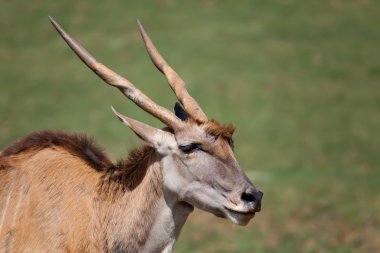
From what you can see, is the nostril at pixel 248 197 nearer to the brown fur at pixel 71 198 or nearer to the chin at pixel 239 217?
the chin at pixel 239 217

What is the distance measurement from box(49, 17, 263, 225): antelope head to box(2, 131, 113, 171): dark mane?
0.80 m

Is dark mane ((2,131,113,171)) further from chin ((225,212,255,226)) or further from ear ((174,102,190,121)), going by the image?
chin ((225,212,255,226))

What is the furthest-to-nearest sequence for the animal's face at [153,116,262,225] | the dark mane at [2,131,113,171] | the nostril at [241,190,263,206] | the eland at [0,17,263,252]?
1. the dark mane at [2,131,113,171]
2. the eland at [0,17,263,252]
3. the animal's face at [153,116,262,225]
4. the nostril at [241,190,263,206]

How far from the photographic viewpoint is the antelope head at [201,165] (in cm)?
749

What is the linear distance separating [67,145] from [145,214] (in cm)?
114

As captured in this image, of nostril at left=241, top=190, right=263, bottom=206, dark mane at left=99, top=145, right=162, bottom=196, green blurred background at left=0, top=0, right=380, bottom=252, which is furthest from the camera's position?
green blurred background at left=0, top=0, right=380, bottom=252

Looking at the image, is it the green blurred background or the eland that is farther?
the green blurred background

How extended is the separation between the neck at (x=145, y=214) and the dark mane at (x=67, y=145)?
490 millimetres

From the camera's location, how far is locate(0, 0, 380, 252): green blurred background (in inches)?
632

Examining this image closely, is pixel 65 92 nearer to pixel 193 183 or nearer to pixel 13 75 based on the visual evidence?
pixel 13 75

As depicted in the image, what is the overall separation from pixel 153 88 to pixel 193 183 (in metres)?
14.7

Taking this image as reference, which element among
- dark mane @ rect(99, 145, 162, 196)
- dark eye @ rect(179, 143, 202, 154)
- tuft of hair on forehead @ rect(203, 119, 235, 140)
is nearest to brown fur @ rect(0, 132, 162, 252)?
dark mane @ rect(99, 145, 162, 196)

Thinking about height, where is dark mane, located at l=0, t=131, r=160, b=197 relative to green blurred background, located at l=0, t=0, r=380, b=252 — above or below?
below

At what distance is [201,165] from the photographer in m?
7.66
